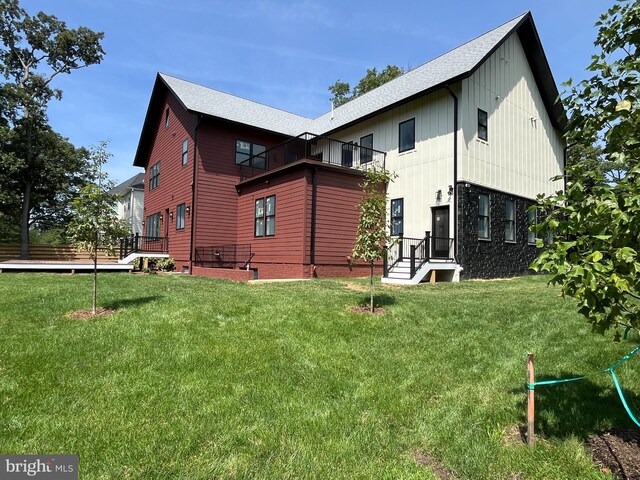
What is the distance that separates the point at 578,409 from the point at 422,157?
38.3ft

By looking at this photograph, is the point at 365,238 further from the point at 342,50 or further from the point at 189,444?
the point at 342,50

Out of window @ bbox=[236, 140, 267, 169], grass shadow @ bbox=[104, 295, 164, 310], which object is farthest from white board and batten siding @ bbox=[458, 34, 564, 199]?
grass shadow @ bbox=[104, 295, 164, 310]

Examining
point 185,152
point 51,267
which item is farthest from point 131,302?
point 185,152

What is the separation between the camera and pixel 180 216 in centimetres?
1891

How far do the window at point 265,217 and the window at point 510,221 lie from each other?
8.52 m

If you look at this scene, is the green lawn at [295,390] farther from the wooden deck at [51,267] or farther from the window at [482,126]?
the wooden deck at [51,267]

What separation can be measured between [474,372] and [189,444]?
10.7 ft

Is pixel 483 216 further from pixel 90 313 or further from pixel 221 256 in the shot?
pixel 90 313

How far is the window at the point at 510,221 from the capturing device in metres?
14.8

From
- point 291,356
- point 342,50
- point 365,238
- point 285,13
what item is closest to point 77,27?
point 342,50

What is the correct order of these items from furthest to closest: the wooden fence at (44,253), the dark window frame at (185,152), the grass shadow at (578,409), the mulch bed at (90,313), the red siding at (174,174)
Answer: the wooden fence at (44,253)
the dark window frame at (185,152)
the red siding at (174,174)
the mulch bed at (90,313)
the grass shadow at (578,409)

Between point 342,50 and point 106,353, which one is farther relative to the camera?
point 342,50

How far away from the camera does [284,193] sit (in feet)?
48.7

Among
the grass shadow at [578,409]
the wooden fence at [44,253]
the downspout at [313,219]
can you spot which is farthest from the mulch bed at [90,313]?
the wooden fence at [44,253]
